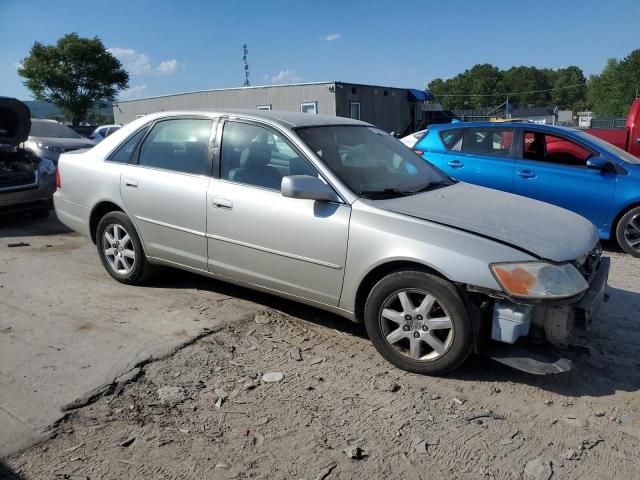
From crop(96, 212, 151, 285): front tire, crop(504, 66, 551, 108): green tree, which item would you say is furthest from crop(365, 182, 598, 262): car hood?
crop(504, 66, 551, 108): green tree

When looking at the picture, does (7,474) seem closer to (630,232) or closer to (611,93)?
(630,232)

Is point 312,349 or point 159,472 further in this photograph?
point 312,349

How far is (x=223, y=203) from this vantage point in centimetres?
405

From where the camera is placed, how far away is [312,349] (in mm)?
3742

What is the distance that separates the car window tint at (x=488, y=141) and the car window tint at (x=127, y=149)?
14.7ft

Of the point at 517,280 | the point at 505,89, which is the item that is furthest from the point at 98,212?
the point at 505,89

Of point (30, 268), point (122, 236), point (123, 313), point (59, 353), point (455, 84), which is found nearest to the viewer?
point (59, 353)

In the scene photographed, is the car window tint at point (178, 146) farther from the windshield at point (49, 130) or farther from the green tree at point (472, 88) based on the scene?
the green tree at point (472, 88)

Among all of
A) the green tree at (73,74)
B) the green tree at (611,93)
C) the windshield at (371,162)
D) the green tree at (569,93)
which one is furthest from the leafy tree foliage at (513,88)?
the windshield at (371,162)

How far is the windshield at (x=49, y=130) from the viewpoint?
1143 cm

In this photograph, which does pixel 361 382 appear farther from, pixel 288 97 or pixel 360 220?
pixel 288 97

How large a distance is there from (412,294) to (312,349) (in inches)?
35.1

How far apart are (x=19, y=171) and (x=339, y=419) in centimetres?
694

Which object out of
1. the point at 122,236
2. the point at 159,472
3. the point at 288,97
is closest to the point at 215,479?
the point at 159,472
